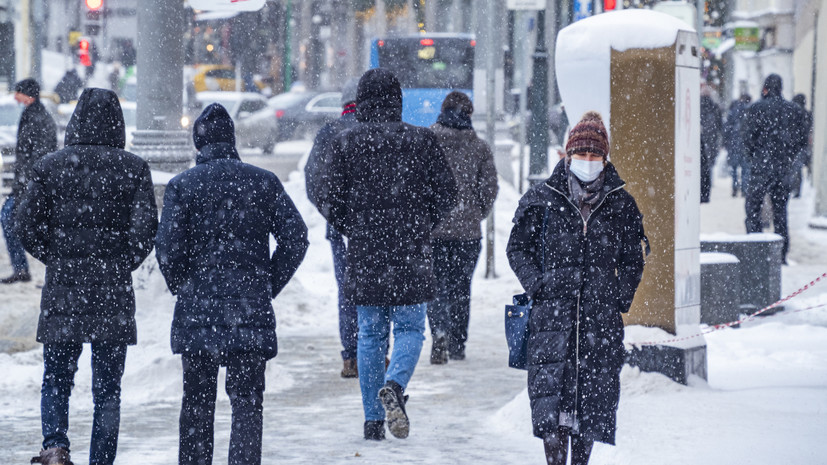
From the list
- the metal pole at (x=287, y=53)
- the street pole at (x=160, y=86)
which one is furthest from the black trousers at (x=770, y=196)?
the metal pole at (x=287, y=53)

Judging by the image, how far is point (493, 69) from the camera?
14.2 m

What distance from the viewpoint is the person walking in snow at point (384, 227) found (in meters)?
6.65

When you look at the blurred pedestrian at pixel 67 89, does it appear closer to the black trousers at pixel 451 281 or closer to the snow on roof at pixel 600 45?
the black trousers at pixel 451 281

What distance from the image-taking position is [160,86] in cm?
1125

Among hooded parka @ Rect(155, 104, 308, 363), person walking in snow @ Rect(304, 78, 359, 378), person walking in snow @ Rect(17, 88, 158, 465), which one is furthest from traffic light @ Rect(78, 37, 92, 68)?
hooded parka @ Rect(155, 104, 308, 363)

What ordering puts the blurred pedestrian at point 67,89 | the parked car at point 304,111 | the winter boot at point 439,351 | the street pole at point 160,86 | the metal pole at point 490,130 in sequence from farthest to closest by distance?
the parked car at point 304,111, the blurred pedestrian at point 67,89, the metal pole at point 490,130, the street pole at point 160,86, the winter boot at point 439,351

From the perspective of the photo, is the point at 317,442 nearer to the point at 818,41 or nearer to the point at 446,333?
the point at 446,333

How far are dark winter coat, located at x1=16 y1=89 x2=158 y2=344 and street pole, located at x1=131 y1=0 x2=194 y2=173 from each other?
5324 mm

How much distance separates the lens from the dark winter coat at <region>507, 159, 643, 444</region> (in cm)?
530

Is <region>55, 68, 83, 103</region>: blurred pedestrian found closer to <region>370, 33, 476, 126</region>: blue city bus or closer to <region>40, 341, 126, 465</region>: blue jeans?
<region>370, 33, 476, 126</region>: blue city bus

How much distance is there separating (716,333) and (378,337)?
4.00 metres

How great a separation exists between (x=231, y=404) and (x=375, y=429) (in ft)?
Answer: 5.01

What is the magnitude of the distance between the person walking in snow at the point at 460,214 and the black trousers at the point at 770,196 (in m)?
5.37

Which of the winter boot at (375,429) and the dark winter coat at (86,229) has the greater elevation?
the dark winter coat at (86,229)
